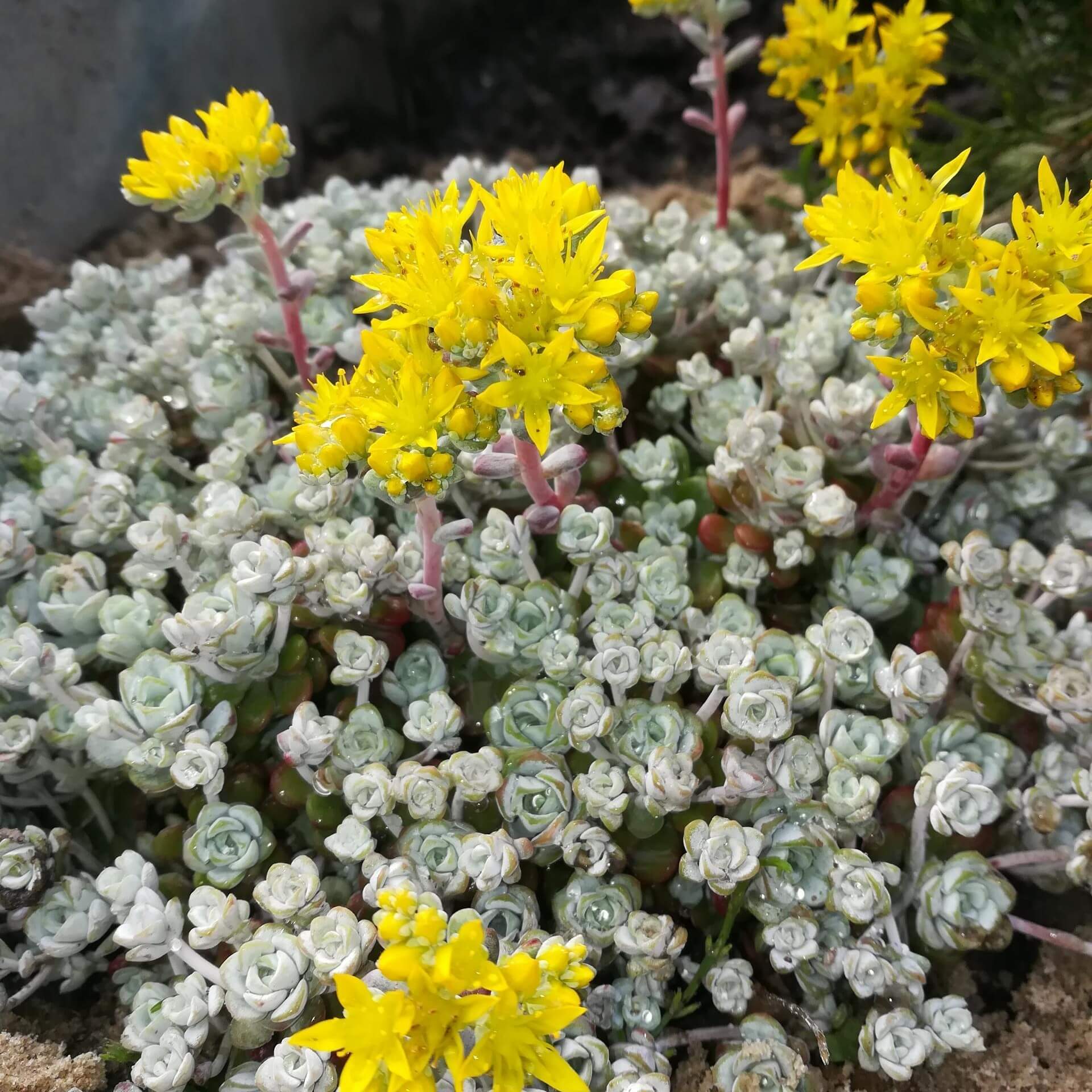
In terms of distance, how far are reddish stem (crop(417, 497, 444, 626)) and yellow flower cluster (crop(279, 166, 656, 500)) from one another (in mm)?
100

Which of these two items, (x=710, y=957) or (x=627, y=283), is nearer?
(x=627, y=283)

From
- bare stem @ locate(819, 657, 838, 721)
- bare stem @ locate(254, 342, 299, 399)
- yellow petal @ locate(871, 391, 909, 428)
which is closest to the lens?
yellow petal @ locate(871, 391, 909, 428)

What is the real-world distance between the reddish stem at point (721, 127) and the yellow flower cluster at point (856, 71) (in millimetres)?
98

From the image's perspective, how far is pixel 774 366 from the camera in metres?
1.37

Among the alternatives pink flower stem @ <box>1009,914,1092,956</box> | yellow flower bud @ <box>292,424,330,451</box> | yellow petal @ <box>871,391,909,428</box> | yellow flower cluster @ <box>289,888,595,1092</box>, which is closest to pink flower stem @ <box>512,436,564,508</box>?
yellow flower bud @ <box>292,424,330,451</box>

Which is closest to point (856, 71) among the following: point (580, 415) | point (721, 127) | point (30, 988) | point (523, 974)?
point (721, 127)

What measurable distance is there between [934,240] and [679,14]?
762mm

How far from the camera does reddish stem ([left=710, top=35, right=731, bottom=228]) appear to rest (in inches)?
59.9

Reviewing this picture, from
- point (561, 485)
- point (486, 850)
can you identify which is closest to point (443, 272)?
point (561, 485)

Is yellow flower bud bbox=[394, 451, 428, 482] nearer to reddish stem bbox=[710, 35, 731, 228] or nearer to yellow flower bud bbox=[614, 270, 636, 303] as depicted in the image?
yellow flower bud bbox=[614, 270, 636, 303]

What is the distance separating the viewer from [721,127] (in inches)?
62.6

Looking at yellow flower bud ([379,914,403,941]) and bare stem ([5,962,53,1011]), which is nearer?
yellow flower bud ([379,914,403,941])

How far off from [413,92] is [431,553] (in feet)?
5.55

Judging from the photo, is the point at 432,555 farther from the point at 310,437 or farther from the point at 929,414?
the point at 929,414
